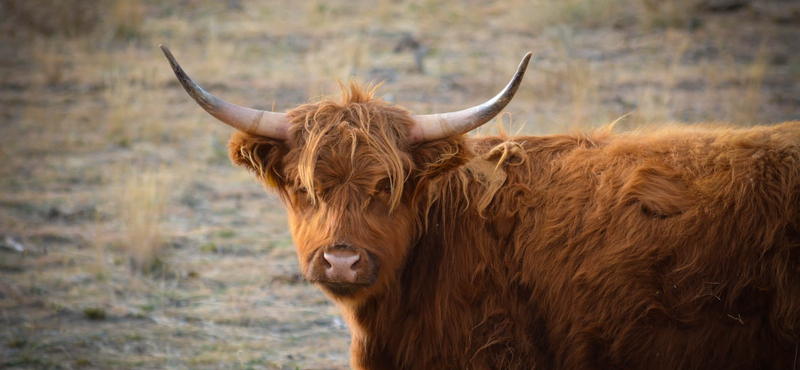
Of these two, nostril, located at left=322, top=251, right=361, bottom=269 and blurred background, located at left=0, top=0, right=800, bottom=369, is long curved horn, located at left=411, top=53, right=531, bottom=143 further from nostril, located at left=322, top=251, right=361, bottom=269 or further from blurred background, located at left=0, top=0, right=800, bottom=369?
blurred background, located at left=0, top=0, right=800, bottom=369

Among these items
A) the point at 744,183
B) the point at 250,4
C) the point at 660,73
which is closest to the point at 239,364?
the point at 744,183

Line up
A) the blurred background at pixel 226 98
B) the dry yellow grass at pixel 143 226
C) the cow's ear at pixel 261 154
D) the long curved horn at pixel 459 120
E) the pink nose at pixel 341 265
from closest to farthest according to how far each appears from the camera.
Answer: the pink nose at pixel 341 265
the long curved horn at pixel 459 120
the cow's ear at pixel 261 154
the blurred background at pixel 226 98
the dry yellow grass at pixel 143 226

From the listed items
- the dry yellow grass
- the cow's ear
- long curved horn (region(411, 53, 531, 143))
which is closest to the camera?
long curved horn (region(411, 53, 531, 143))

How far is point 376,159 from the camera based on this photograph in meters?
3.53

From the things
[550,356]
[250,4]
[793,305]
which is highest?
[250,4]

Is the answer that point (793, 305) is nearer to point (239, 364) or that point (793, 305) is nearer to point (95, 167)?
point (239, 364)

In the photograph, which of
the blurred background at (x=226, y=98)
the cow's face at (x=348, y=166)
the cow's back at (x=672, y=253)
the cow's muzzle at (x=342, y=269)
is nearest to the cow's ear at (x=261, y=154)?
the cow's face at (x=348, y=166)

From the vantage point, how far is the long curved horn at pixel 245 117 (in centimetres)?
359

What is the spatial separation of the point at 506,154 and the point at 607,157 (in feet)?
1.76

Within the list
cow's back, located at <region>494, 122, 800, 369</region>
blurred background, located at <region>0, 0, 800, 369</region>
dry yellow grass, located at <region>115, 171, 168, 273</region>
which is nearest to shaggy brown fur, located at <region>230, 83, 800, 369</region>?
cow's back, located at <region>494, 122, 800, 369</region>

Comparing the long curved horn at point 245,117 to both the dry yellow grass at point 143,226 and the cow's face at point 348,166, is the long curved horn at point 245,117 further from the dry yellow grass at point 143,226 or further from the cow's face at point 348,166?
the dry yellow grass at point 143,226

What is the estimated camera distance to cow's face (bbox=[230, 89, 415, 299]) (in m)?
3.42

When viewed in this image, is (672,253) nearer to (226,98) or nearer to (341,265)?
(341,265)

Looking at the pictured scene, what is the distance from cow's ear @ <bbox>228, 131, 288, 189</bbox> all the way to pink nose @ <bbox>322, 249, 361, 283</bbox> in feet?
2.07
